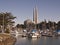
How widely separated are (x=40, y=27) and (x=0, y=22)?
64.9 meters

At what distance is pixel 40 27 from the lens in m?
140

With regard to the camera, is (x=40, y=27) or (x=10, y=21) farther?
(x=40, y=27)

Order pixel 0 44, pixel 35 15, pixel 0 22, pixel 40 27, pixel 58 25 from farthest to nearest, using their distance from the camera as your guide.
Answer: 1. pixel 35 15
2. pixel 40 27
3. pixel 58 25
4. pixel 0 22
5. pixel 0 44

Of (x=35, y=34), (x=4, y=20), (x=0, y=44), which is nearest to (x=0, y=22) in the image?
(x=4, y=20)

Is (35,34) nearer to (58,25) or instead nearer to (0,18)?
(0,18)

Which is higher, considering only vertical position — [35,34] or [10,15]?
[10,15]

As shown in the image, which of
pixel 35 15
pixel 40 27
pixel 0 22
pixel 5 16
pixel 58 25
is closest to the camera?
pixel 0 22

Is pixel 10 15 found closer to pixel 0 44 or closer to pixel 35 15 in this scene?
pixel 0 44

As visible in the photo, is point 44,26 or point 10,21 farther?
point 44,26

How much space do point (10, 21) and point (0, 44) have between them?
5065 centimetres

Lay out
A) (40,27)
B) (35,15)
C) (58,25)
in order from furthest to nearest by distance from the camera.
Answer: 1. (35,15)
2. (40,27)
3. (58,25)

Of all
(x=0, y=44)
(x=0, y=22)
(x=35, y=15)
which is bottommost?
(x=0, y=44)

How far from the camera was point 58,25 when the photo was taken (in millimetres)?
130625

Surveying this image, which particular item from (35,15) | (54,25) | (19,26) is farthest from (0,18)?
(35,15)
